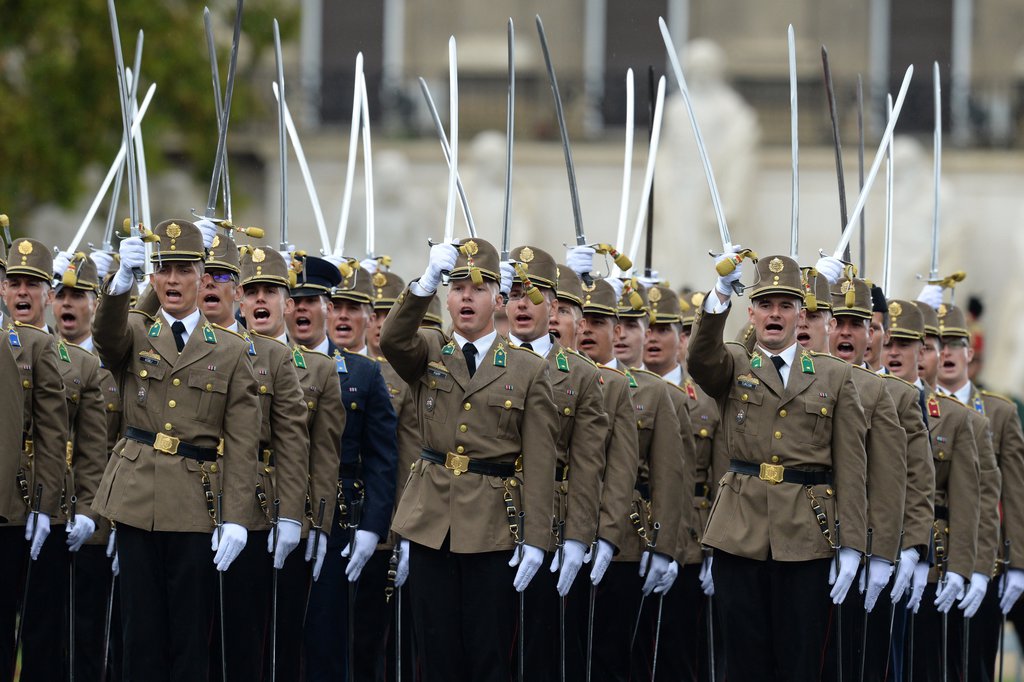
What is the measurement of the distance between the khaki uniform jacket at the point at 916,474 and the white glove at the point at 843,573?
1.09m

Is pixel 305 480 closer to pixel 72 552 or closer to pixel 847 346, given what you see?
pixel 72 552

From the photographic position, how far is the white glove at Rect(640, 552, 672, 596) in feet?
36.4

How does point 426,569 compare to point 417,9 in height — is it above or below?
below

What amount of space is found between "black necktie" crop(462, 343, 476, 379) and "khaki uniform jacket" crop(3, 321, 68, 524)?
6.53ft

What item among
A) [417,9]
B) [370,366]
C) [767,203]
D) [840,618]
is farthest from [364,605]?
[417,9]

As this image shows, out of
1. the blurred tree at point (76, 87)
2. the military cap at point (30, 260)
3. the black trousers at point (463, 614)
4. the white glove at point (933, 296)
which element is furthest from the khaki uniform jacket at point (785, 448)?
the blurred tree at point (76, 87)

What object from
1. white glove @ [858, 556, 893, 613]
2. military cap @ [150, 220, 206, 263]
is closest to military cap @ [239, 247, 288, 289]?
military cap @ [150, 220, 206, 263]

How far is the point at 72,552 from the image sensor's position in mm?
10906

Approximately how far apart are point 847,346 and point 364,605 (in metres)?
2.79

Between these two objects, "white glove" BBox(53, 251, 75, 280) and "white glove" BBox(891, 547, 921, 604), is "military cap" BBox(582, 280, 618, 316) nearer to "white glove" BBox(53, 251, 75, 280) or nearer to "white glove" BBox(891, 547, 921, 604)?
"white glove" BBox(891, 547, 921, 604)

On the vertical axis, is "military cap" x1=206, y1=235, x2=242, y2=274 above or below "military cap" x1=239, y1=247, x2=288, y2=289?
above

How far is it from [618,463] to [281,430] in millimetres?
1603

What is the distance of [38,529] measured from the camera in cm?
1020

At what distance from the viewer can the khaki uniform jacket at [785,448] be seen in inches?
385
